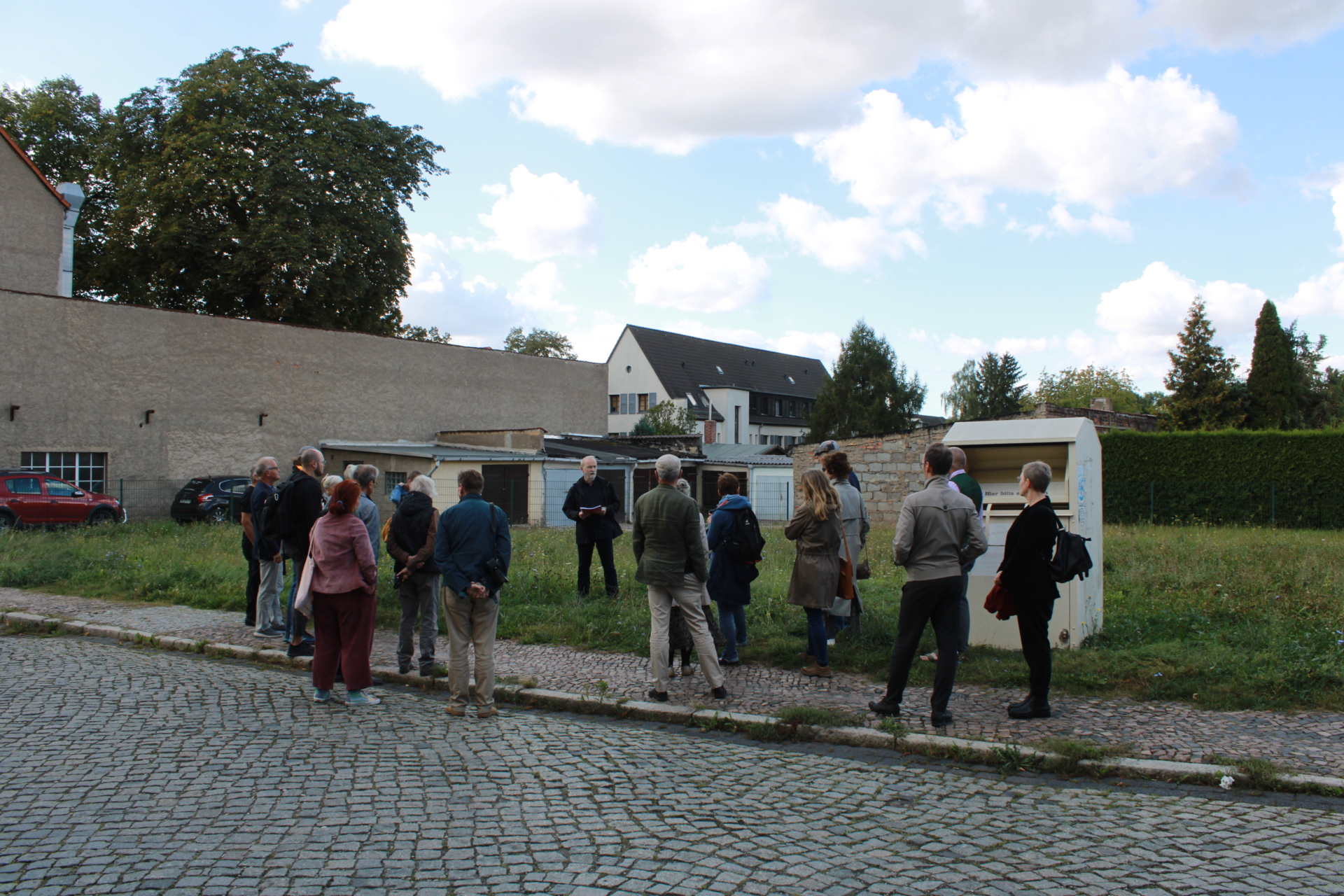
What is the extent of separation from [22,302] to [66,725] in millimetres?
25913

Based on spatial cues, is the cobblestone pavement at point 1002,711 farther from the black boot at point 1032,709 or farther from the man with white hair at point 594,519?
the man with white hair at point 594,519

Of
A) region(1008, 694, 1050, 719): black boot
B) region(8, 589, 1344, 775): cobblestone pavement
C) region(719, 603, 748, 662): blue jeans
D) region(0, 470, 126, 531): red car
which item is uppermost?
region(0, 470, 126, 531): red car

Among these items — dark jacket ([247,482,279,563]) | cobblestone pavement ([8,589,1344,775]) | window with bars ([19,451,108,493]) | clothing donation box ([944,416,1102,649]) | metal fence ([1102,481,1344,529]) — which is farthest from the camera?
window with bars ([19,451,108,493])

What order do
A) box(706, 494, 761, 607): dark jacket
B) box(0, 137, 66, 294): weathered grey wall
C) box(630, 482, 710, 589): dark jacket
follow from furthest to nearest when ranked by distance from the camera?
box(0, 137, 66, 294): weathered grey wall → box(706, 494, 761, 607): dark jacket → box(630, 482, 710, 589): dark jacket

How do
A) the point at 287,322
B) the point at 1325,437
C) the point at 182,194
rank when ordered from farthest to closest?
the point at 287,322 → the point at 182,194 → the point at 1325,437

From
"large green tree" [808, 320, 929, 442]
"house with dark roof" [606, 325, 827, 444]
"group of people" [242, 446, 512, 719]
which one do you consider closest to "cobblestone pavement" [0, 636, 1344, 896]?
"group of people" [242, 446, 512, 719]

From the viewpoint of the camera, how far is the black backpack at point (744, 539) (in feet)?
25.3

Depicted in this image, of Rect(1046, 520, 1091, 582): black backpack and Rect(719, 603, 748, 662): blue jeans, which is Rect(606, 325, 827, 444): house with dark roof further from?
Rect(1046, 520, 1091, 582): black backpack

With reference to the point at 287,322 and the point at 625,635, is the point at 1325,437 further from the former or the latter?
the point at 287,322

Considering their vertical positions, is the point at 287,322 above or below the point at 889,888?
above

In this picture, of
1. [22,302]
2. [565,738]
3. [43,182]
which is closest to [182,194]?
[43,182]

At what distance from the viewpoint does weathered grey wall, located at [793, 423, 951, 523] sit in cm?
2716

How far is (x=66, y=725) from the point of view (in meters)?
6.34

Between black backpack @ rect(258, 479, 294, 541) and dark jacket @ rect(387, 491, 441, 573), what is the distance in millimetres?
1189
